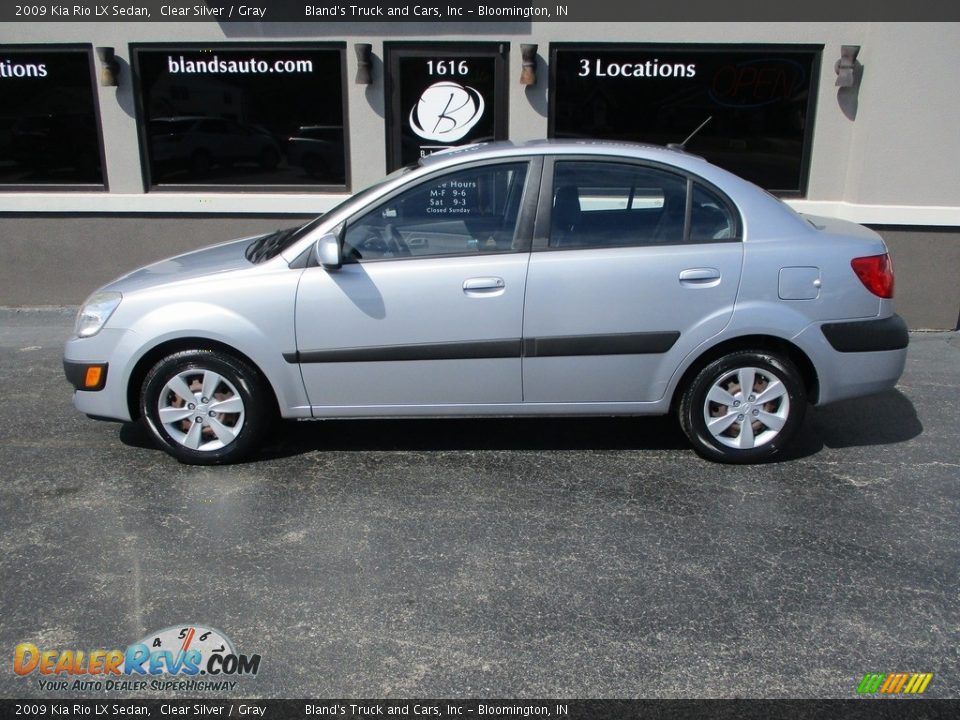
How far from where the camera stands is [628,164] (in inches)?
186

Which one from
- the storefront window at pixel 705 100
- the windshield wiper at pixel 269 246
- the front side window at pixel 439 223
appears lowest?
the windshield wiper at pixel 269 246

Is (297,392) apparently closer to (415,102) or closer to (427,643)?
(427,643)

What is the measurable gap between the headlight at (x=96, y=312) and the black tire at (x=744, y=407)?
3.12m

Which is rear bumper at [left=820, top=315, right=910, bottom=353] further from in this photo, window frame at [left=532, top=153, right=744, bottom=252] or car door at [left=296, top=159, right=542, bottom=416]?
car door at [left=296, top=159, right=542, bottom=416]

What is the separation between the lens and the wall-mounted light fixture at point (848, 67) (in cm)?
737

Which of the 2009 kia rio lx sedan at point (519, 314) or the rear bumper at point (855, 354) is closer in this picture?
the 2009 kia rio lx sedan at point (519, 314)

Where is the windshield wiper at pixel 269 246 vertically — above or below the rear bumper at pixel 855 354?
above

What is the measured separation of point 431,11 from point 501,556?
5.40 meters

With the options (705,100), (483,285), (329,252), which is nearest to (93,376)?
(329,252)

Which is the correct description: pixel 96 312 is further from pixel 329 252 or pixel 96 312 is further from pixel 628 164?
pixel 628 164

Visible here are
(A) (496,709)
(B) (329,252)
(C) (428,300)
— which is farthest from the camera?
(C) (428,300)

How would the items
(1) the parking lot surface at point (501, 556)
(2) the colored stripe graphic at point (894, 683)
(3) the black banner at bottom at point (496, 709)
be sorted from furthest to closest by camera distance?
(1) the parking lot surface at point (501, 556), (2) the colored stripe graphic at point (894, 683), (3) the black banner at bottom at point (496, 709)

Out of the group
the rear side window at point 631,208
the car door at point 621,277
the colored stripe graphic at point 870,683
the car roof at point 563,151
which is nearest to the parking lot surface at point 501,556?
the colored stripe graphic at point 870,683

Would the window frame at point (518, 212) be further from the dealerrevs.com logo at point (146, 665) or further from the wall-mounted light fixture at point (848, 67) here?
the wall-mounted light fixture at point (848, 67)
